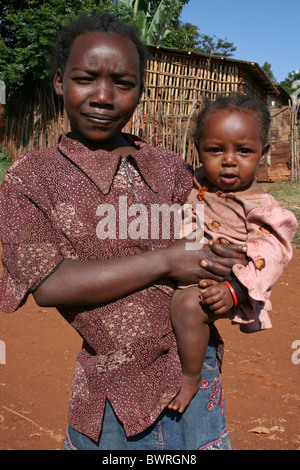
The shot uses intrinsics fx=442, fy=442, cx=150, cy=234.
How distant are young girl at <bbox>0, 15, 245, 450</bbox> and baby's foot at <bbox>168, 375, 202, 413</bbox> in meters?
0.03

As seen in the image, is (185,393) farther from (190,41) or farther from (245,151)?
(190,41)

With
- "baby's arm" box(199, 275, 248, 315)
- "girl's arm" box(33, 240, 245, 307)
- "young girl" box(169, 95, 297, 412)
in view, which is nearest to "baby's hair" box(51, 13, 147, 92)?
"young girl" box(169, 95, 297, 412)

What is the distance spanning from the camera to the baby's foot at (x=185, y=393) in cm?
152

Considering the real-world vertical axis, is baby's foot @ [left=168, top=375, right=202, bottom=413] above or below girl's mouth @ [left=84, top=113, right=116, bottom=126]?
below

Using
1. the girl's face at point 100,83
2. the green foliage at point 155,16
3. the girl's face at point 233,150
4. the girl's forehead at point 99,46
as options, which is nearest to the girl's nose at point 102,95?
the girl's face at point 100,83

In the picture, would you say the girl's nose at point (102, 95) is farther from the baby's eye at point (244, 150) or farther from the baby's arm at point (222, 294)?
the baby's arm at point (222, 294)

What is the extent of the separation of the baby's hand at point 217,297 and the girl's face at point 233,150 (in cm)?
42

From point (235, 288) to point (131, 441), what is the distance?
2.08ft

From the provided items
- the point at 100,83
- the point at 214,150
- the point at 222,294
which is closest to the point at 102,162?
the point at 100,83

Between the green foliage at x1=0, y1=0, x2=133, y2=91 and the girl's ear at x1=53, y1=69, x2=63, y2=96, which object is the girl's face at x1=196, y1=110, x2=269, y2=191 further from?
the green foliage at x1=0, y1=0, x2=133, y2=91

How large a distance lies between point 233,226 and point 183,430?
758mm

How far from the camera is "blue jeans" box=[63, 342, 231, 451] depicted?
1509 millimetres

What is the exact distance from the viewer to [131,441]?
4.96ft
